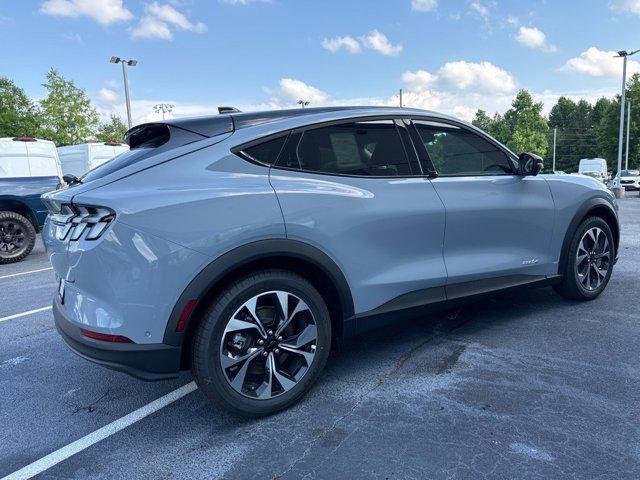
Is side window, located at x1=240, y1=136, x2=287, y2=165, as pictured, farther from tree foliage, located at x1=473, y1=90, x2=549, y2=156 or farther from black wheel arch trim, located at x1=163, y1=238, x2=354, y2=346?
tree foliage, located at x1=473, y1=90, x2=549, y2=156

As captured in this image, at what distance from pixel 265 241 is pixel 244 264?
16 centimetres

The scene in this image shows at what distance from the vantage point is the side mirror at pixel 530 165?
3659 millimetres

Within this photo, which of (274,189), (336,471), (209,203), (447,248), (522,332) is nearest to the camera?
(336,471)

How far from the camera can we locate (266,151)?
8.56ft

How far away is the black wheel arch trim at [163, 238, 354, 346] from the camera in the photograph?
2.28 m

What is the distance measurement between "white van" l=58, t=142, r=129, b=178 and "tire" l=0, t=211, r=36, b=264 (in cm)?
494

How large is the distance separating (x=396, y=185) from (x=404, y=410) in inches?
52.0

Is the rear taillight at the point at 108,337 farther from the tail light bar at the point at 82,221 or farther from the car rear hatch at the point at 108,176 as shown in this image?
the tail light bar at the point at 82,221

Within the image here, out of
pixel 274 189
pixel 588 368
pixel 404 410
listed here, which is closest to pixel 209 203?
pixel 274 189

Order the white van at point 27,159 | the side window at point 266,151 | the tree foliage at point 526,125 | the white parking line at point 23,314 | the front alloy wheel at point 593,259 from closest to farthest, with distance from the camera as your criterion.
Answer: the side window at point 266,151, the front alloy wheel at point 593,259, the white parking line at point 23,314, the white van at point 27,159, the tree foliage at point 526,125

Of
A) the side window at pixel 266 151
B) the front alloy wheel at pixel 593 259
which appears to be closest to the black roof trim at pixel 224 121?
the side window at pixel 266 151

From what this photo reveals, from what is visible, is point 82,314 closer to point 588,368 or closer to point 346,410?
point 346,410

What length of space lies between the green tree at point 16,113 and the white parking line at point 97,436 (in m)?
35.6

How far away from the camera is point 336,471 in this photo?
2.12 metres
